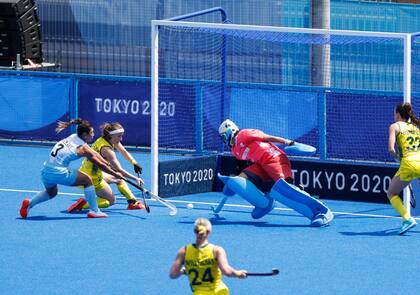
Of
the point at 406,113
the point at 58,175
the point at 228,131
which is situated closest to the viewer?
the point at 406,113

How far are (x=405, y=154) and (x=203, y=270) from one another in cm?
626

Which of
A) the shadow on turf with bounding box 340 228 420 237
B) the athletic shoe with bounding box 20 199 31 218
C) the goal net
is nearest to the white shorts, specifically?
the athletic shoe with bounding box 20 199 31 218

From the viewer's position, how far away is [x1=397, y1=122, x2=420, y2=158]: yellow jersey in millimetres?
16969

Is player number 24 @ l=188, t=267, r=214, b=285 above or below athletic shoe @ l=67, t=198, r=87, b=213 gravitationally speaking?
above

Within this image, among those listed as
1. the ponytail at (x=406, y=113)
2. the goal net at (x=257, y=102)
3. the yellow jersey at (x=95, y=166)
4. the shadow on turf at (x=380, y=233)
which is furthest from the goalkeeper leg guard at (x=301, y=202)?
the goal net at (x=257, y=102)

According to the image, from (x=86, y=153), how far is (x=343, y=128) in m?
6.21

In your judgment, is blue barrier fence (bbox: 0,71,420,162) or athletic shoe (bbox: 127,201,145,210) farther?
blue barrier fence (bbox: 0,71,420,162)

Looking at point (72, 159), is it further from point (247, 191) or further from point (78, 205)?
point (247, 191)

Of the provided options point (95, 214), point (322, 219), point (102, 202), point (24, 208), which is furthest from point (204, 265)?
point (102, 202)

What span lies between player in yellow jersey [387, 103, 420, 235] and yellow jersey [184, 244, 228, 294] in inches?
234

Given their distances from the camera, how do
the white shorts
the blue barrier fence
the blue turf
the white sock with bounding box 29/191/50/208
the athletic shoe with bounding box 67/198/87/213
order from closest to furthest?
the blue turf
the white shorts
the white sock with bounding box 29/191/50/208
the athletic shoe with bounding box 67/198/87/213
the blue barrier fence

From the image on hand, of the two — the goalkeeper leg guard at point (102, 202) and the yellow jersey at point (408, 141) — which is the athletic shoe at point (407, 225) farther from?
the goalkeeper leg guard at point (102, 202)

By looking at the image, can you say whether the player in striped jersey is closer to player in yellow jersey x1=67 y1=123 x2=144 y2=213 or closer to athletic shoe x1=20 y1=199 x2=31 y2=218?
athletic shoe x1=20 y1=199 x2=31 y2=218

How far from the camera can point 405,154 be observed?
55.7ft
